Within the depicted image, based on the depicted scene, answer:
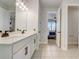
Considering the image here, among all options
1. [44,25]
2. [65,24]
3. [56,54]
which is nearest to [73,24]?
[44,25]

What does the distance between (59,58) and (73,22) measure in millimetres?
4122

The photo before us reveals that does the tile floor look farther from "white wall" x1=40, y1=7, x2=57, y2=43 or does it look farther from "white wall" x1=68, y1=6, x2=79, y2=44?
"white wall" x1=40, y1=7, x2=57, y2=43

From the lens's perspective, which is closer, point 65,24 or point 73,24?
point 65,24

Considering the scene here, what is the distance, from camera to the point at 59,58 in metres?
3.93

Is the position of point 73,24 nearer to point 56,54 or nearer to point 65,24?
point 65,24

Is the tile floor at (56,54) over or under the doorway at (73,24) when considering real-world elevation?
under

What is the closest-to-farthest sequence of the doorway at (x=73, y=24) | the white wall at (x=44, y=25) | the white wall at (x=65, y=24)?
the white wall at (x=65, y=24)
the doorway at (x=73, y=24)
the white wall at (x=44, y=25)

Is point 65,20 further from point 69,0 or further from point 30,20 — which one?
point 30,20

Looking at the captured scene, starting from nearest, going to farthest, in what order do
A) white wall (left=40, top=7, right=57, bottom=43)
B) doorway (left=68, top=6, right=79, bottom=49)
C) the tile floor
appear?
the tile floor → doorway (left=68, top=6, right=79, bottom=49) → white wall (left=40, top=7, right=57, bottom=43)

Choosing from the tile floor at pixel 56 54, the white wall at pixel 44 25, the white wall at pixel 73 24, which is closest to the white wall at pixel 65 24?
the tile floor at pixel 56 54

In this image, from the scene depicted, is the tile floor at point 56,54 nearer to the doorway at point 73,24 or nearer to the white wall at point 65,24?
the white wall at point 65,24

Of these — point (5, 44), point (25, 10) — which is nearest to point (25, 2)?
point (25, 10)

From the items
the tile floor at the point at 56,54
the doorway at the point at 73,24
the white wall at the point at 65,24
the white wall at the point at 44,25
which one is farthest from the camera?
the white wall at the point at 44,25

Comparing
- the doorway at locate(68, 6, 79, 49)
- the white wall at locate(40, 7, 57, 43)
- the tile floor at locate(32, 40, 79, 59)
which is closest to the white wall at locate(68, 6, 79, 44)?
the doorway at locate(68, 6, 79, 49)
